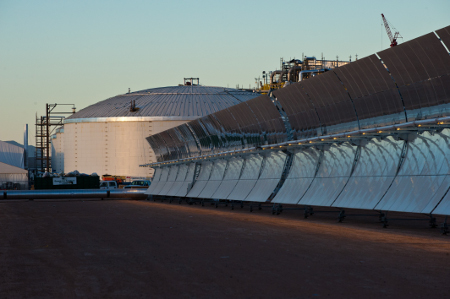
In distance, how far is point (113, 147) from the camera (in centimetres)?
9019

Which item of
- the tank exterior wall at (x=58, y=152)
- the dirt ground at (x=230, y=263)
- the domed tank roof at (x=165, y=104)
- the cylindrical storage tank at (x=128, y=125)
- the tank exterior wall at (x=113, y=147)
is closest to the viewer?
the dirt ground at (x=230, y=263)

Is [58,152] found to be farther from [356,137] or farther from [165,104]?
[356,137]

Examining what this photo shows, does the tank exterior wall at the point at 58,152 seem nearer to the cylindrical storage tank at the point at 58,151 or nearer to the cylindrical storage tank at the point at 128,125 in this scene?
the cylindrical storage tank at the point at 58,151

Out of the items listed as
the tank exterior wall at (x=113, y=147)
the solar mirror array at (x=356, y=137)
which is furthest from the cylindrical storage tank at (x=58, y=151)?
the solar mirror array at (x=356, y=137)

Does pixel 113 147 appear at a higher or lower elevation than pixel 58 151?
lower

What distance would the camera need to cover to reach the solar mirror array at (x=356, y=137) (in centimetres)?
1825

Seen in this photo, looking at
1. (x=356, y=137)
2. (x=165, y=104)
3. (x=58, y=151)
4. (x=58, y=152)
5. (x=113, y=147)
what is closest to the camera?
(x=356, y=137)

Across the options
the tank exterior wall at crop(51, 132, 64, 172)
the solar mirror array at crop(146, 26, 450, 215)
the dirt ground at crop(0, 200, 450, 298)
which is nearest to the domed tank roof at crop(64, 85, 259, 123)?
the tank exterior wall at crop(51, 132, 64, 172)

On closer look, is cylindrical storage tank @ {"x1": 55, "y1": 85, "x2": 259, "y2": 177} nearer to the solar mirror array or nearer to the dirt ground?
the solar mirror array

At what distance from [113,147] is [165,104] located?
33.2ft

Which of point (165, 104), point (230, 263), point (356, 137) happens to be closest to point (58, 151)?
point (165, 104)

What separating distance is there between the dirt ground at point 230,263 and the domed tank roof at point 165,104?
226ft

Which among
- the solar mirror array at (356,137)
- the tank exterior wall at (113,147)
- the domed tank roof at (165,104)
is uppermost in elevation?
the domed tank roof at (165,104)

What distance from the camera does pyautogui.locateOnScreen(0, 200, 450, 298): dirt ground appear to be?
9414 mm
